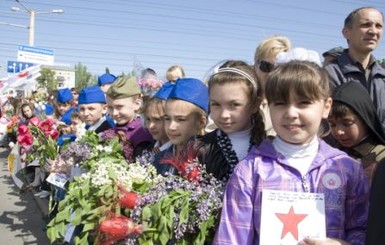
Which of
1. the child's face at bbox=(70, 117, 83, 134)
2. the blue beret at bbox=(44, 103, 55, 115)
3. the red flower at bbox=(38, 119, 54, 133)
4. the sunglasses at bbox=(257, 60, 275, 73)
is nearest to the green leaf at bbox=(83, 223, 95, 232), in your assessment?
the sunglasses at bbox=(257, 60, 275, 73)

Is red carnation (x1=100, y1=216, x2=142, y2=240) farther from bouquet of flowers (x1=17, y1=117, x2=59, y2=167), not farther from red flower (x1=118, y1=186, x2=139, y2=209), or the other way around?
bouquet of flowers (x1=17, y1=117, x2=59, y2=167)

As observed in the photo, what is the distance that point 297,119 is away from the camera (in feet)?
6.00

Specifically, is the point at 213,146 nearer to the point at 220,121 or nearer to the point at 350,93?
the point at 220,121

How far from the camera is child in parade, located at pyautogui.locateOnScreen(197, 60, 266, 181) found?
2314mm

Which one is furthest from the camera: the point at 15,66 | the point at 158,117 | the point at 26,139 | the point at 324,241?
the point at 15,66

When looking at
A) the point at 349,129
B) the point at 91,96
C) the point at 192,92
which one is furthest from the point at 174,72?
the point at 349,129

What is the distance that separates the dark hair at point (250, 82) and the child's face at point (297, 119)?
1.58 feet

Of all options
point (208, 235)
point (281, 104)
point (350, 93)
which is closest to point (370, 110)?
point (350, 93)

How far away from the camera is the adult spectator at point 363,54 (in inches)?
137

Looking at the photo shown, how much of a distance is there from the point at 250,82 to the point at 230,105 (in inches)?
7.2

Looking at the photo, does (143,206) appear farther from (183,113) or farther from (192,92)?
(192,92)

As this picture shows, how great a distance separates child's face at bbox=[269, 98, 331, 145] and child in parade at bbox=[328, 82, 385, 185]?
514 millimetres

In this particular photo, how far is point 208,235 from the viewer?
1.98 meters

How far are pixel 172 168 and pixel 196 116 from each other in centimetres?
44
